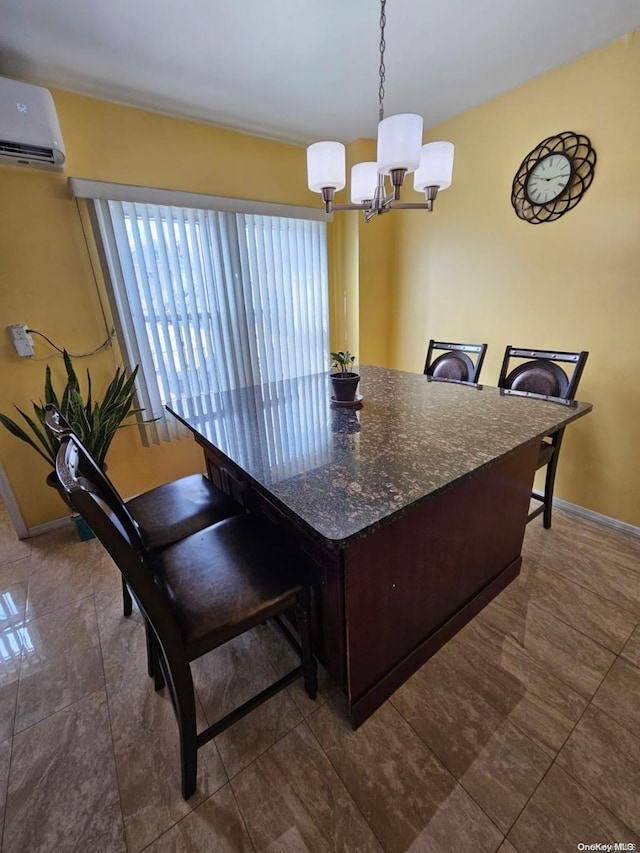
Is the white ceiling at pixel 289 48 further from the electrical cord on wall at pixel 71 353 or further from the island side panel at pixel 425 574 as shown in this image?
the island side panel at pixel 425 574

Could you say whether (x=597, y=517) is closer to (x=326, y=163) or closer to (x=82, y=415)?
(x=326, y=163)

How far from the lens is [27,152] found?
5.81 feet

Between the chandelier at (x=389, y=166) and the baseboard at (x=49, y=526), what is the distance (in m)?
2.53

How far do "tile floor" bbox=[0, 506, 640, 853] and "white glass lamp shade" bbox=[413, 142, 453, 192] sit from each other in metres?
1.91

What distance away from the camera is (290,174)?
273cm

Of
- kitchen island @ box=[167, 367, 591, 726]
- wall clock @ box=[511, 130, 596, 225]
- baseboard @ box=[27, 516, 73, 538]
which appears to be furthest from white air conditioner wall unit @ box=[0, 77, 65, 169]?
wall clock @ box=[511, 130, 596, 225]

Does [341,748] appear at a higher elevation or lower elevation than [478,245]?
lower

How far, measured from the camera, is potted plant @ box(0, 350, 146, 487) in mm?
1935

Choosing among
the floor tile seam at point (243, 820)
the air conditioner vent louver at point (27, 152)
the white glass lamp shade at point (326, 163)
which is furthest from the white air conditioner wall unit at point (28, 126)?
the floor tile seam at point (243, 820)

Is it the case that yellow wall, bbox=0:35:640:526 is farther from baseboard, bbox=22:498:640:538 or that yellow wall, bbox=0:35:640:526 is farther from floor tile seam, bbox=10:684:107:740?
floor tile seam, bbox=10:684:107:740

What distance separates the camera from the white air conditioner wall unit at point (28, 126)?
1.66 metres

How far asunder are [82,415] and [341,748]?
6.45ft

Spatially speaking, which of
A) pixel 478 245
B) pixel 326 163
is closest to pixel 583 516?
pixel 478 245

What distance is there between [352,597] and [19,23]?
8.72ft
